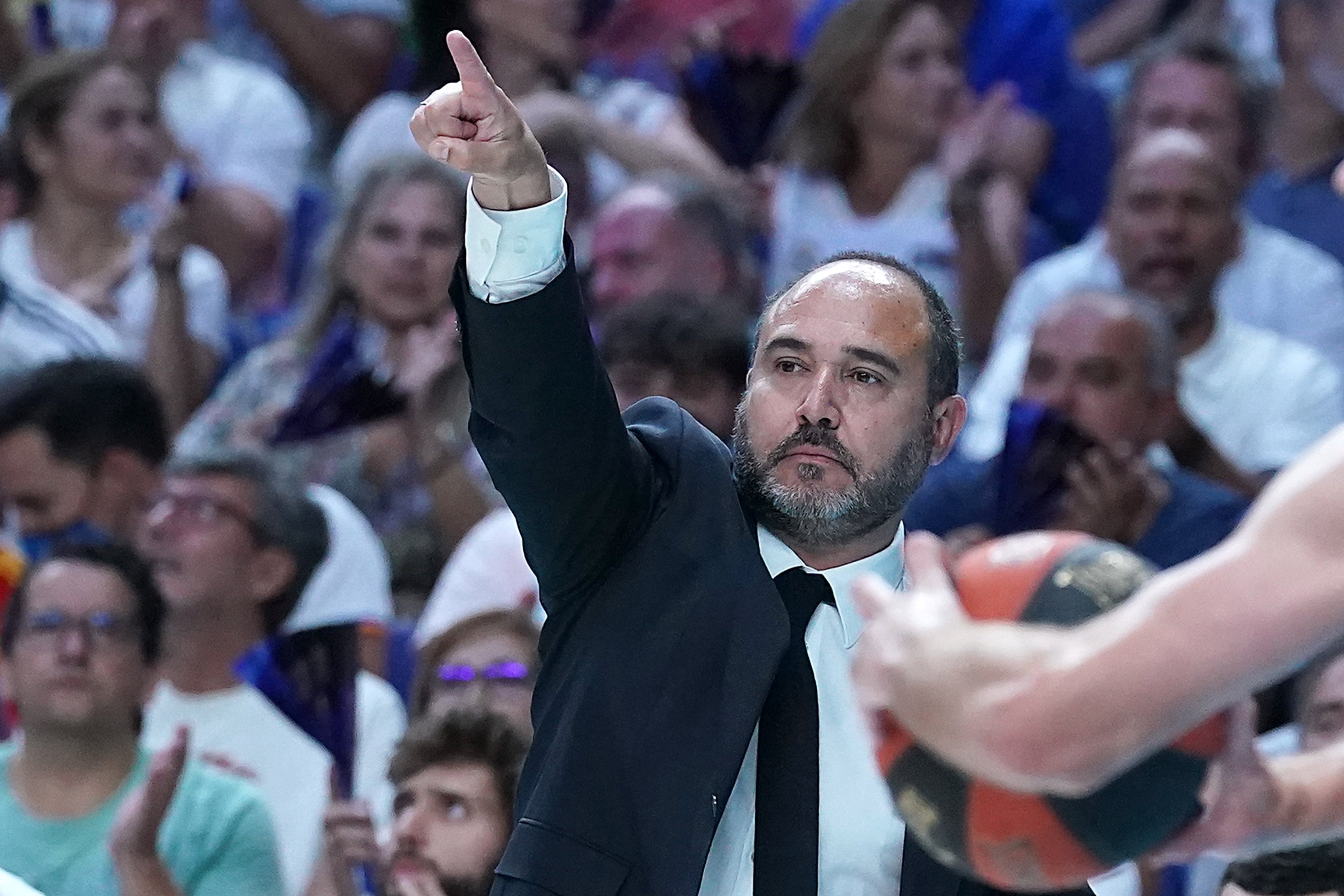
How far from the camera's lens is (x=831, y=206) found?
6.57 metres

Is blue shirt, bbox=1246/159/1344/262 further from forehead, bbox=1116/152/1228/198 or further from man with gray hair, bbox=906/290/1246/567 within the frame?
man with gray hair, bbox=906/290/1246/567

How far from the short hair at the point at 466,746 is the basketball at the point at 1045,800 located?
2.13 meters

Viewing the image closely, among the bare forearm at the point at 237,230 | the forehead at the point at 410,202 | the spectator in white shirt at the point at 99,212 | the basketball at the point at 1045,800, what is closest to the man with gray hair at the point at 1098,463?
the forehead at the point at 410,202

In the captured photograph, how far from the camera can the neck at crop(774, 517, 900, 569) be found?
3.19 metres

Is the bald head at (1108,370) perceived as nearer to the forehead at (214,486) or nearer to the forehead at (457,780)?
the forehead at (457,780)

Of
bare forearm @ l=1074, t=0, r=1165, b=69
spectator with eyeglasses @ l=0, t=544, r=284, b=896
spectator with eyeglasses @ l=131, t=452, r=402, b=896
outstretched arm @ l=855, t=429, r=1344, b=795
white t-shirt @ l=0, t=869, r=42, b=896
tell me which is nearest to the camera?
outstretched arm @ l=855, t=429, r=1344, b=795

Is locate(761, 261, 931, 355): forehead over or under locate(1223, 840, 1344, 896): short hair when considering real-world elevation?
over

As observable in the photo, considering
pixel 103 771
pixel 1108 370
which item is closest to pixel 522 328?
pixel 103 771

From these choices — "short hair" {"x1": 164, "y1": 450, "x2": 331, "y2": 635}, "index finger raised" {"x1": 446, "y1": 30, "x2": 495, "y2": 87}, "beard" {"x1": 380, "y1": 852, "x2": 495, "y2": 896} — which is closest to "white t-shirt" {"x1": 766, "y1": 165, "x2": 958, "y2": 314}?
"short hair" {"x1": 164, "y1": 450, "x2": 331, "y2": 635}

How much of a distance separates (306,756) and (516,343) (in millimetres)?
2611

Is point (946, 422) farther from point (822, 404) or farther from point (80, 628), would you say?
point (80, 628)

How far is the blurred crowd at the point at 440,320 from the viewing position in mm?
4809

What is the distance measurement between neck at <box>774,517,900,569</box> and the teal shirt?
1.99 m

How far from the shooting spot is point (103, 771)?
4.79 m
